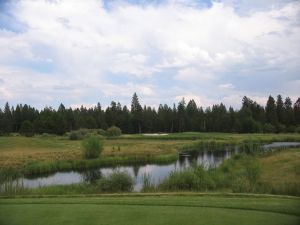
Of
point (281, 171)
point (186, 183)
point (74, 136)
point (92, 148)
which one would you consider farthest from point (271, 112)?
point (186, 183)

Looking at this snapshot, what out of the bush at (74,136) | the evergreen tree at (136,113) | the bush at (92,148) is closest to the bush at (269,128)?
the evergreen tree at (136,113)

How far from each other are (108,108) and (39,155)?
8563 cm

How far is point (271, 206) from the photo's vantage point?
39.8ft

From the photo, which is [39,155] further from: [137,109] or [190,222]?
[137,109]

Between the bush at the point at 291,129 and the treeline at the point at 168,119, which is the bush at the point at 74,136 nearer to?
the treeline at the point at 168,119

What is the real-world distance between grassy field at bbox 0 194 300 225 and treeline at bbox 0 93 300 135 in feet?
341

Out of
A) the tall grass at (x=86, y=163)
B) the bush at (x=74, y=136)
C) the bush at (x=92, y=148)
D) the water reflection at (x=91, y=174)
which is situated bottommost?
the water reflection at (x=91, y=174)

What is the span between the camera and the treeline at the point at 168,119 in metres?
119

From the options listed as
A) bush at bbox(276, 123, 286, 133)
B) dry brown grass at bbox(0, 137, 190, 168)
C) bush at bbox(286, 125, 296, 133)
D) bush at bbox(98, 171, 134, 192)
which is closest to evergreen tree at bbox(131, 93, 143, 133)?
bush at bbox(276, 123, 286, 133)

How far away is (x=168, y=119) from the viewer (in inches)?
5423

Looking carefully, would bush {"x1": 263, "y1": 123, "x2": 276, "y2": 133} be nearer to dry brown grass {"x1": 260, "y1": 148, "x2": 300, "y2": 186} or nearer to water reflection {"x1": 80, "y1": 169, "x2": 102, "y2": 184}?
dry brown grass {"x1": 260, "y1": 148, "x2": 300, "y2": 186}

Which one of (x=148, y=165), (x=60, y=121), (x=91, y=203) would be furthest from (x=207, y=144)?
(x=91, y=203)

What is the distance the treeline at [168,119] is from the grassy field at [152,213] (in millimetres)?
103980

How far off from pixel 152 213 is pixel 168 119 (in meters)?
127
